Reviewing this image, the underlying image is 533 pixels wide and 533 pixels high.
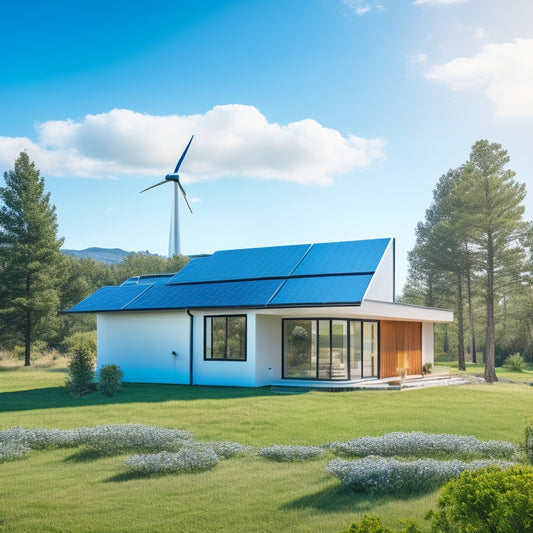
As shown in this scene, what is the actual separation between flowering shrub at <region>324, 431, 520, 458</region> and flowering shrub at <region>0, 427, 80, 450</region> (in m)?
5.15

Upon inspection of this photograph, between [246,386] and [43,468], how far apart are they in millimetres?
12262

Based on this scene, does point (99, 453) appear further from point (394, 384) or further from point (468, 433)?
point (394, 384)

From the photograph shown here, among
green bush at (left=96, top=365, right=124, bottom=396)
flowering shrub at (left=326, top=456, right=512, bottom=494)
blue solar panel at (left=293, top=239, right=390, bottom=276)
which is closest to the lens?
flowering shrub at (left=326, top=456, right=512, bottom=494)

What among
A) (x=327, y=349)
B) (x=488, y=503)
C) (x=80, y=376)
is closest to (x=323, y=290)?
(x=327, y=349)

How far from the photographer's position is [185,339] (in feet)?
75.3

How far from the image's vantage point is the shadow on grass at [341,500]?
6704mm

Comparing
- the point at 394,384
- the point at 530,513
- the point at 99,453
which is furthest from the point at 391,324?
the point at 530,513

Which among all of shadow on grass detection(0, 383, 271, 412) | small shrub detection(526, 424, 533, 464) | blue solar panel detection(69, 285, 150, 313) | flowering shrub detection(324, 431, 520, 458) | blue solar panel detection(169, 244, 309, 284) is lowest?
shadow on grass detection(0, 383, 271, 412)

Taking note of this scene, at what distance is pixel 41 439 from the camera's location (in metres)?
10.9

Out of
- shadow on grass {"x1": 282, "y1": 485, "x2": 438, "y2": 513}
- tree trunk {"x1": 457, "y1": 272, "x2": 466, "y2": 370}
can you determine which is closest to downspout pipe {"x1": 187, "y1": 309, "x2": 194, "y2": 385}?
shadow on grass {"x1": 282, "y1": 485, "x2": 438, "y2": 513}

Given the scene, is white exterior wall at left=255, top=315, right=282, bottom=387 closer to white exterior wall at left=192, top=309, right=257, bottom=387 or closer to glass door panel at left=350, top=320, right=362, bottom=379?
white exterior wall at left=192, top=309, right=257, bottom=387

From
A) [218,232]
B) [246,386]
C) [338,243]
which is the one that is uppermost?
[218,232]

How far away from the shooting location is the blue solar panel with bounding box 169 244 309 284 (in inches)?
945

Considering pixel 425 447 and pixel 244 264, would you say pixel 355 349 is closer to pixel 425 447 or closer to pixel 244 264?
pixel 244 264
